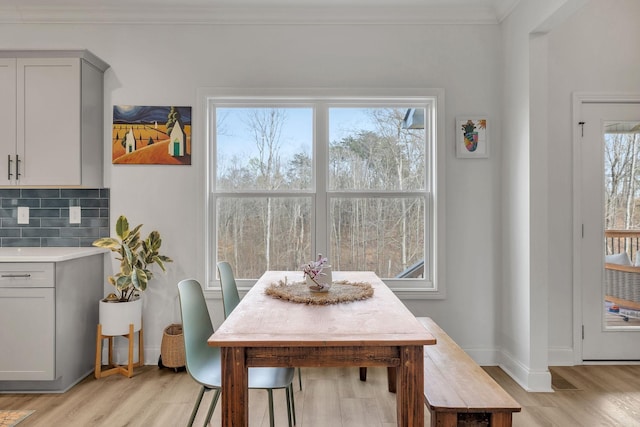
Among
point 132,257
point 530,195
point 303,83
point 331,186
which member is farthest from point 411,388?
point 303,83

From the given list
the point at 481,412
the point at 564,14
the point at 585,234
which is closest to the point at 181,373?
the point at 481,412

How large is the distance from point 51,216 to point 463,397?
3.32 metres

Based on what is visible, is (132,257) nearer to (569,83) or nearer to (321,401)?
(321,401)

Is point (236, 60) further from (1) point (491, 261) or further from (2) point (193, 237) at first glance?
(1) point (491, 261)

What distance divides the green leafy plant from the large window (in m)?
0.49

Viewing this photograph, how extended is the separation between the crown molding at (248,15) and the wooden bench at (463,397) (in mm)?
2665

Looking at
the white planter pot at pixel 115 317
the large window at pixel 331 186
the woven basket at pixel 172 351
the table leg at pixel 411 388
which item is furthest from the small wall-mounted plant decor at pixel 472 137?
the white planter pot at pixel 115 317

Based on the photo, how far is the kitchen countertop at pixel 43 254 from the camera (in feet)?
8.86

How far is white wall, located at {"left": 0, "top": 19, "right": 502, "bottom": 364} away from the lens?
11.0 ft

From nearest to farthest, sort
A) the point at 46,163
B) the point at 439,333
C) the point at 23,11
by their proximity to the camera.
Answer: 1. the point at 439,333
2. the point at 46,163
3. the point at 23,11

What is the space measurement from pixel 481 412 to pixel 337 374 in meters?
1.56

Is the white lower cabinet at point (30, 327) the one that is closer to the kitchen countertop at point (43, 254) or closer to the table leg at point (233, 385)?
the kitchen countertop at point (43, 254)

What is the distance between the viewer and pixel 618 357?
3305mm

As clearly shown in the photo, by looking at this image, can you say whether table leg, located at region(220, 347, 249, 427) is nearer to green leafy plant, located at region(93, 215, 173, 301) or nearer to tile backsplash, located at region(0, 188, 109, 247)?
green leafy plant, located at region(93, 215, 173, 301)
